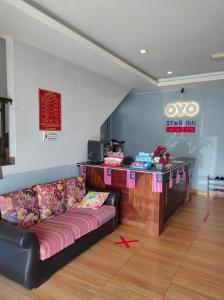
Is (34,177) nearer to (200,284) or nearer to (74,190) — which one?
(74,190)

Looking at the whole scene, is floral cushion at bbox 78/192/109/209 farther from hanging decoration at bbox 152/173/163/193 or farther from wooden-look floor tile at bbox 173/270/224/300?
wooden-look floor tile at bbox 173/270/224/300

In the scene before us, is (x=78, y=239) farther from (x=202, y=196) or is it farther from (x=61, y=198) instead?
(x=202, y=196)

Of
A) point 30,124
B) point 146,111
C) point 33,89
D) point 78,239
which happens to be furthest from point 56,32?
point 146,111

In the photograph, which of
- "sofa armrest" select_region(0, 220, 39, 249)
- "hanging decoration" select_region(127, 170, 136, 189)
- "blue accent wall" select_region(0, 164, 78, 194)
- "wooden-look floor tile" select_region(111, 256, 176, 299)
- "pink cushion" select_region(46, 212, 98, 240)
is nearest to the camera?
"sofa armrest" select_region(0, 220, 39, 249)

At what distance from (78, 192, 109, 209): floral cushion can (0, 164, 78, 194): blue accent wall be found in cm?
58

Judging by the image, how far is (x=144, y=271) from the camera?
95.6 inches

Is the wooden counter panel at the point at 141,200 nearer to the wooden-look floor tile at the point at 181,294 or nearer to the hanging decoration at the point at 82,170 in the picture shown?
the hanging decoration at the point at 82,170

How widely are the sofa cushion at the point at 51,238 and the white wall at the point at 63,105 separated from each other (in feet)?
2.77

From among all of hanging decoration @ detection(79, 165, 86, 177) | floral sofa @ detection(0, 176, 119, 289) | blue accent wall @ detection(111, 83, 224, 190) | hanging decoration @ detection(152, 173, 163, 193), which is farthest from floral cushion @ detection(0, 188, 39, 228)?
blue accent wall @ detection(111, 83, 224, 190)

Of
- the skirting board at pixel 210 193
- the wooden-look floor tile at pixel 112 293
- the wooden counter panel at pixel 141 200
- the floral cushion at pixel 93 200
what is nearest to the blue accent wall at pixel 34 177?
the wooden counter panel at pixel 141 200

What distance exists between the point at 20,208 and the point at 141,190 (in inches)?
68.2

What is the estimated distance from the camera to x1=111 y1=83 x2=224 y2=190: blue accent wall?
17.1 ft

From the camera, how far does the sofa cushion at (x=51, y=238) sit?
7.10ft

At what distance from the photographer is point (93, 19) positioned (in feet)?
8.09
